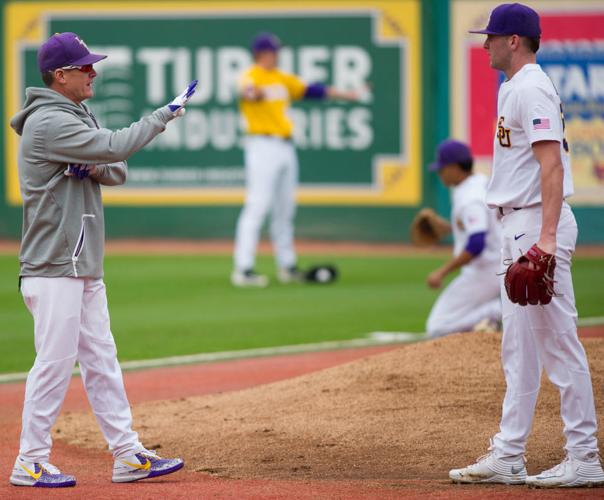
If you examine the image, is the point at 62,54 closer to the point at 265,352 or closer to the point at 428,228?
the point at 265,352

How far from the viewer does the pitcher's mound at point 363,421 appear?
5871mm

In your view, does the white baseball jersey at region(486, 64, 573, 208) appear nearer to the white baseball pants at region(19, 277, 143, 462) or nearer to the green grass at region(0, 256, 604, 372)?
the white baseball pants at region(19, 277, 143, 462)

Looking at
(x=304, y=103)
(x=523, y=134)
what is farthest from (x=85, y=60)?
(x=304, y=103)

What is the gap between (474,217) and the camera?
30.3ft

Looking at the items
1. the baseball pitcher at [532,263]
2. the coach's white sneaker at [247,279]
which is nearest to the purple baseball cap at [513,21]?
the baseball pitcher at [532,263]

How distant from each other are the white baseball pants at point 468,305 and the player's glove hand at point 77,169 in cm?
487

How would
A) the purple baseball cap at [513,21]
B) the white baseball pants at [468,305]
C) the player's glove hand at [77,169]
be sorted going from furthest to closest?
the white baseball pants at [468,305], the player's glove hand at [77,169], the purple baseball cap at [513,21]

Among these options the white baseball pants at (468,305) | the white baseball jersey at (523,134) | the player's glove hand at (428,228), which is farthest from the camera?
the player's glove hand at (428,228)

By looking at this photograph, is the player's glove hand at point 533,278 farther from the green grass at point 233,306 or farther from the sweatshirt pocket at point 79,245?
the green grass at point 233,306

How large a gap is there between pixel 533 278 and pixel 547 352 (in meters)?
0.41

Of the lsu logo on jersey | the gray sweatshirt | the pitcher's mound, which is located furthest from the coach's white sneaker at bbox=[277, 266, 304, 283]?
the lsu logo on jersey

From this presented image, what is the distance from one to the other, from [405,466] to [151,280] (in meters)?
8.98

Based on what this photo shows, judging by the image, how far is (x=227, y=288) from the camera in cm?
1360

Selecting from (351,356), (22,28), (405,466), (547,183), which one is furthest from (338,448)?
(22,28)
